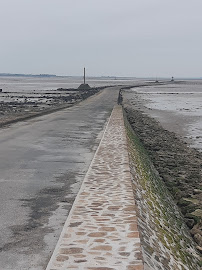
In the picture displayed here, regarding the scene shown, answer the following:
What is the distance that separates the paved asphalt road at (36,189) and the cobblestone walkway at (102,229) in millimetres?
226

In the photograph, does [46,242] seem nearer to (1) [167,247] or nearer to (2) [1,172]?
(1) [167,247]

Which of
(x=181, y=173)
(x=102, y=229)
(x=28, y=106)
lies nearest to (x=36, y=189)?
(x=102, y=229)

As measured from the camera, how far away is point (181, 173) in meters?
12.9

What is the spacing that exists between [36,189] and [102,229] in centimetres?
266

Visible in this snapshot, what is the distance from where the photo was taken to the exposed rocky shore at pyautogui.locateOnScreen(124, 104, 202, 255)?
27.8 ft

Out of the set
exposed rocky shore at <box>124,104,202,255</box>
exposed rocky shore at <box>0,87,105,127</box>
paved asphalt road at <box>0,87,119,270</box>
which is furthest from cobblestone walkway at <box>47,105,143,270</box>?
exposed rocky shore at <box>0,87,105,127</box>

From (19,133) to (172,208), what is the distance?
28.0 ft

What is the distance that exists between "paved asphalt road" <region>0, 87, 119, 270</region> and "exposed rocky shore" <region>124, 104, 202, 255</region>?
237 cm

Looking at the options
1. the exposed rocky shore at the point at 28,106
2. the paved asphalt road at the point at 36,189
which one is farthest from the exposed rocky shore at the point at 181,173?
the exposed rocky shore at the point at 28,106

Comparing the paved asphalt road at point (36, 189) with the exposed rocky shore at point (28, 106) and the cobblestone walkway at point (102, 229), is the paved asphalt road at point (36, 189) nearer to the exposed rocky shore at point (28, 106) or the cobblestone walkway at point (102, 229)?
the cobblestone walkway at point (102, 229)

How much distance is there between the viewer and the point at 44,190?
7312 millimetres

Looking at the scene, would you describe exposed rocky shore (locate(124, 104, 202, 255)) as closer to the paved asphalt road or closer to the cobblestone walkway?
the cobblestone walkway

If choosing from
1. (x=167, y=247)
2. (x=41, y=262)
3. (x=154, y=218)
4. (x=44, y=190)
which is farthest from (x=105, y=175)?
(x=41, y=262)

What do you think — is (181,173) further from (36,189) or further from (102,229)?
(102,229)
